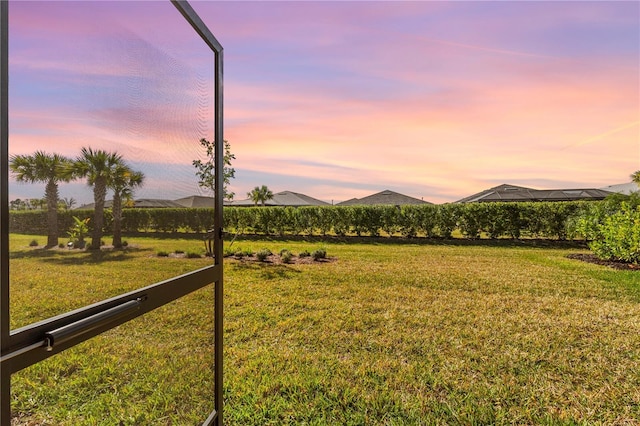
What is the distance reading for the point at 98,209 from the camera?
47.1 inches

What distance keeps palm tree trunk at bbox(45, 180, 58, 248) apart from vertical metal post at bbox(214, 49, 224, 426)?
1.12 metres

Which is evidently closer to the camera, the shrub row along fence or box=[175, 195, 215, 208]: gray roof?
box=[175, 195, 215, 208]: gray roof

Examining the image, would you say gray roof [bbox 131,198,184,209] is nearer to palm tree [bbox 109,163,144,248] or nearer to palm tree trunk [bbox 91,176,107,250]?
palm tree [bbox 109,163,144,248]

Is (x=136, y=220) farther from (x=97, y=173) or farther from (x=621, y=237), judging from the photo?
(x=621, y=237)

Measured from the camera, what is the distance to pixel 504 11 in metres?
6.49

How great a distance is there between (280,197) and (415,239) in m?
12.9

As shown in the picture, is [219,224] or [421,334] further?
[421,334]

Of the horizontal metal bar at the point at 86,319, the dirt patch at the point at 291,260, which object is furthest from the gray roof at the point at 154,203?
the dirt patch at the point at 291,260

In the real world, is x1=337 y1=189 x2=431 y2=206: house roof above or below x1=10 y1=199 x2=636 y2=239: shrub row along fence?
above

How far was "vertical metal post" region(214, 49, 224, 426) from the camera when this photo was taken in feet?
6.79

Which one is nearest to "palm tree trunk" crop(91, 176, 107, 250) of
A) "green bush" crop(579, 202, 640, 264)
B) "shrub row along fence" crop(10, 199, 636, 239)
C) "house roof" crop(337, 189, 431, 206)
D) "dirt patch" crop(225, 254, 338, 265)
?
"dirt patch" crop(225, 254, 338, 265)

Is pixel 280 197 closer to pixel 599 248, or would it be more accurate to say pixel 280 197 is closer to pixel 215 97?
pixel 599 248

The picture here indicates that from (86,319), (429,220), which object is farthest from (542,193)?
(86,319)

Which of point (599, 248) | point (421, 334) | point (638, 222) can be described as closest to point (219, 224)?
point (421, 334)
